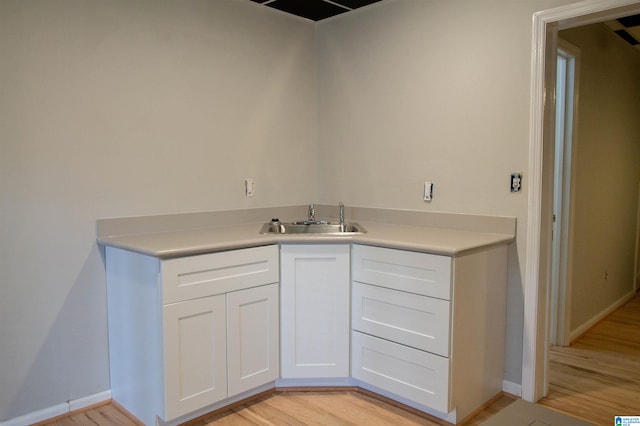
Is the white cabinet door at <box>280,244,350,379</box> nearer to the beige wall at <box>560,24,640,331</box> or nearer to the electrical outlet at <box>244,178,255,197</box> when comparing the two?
the electrical outlet at <box>244,178,255,197</box>

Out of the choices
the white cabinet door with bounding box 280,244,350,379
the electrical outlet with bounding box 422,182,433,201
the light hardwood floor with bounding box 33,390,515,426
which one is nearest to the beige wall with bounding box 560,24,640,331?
the electrical outlet with bounding box 422,182,433,201

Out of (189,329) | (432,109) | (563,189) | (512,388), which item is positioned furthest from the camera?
(563,189)

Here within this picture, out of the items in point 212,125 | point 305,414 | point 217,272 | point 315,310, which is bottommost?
point 305,414

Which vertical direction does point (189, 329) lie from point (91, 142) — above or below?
below

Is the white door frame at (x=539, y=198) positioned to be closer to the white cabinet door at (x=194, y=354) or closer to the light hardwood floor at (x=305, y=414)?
the light hardwood floor at (x=305, y=414)

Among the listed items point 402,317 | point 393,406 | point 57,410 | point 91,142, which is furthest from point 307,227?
point 57,410

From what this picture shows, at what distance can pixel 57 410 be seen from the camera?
2363mm

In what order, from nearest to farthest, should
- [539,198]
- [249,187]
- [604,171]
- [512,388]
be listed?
[539,198] → [512,388] → [249,187] → [604,171]

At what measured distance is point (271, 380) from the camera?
2.59 m

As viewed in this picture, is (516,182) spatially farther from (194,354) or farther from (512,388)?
(194,354)

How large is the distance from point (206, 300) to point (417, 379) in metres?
1.05

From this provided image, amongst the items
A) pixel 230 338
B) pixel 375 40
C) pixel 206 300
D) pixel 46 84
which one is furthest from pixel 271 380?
pixel 375 40

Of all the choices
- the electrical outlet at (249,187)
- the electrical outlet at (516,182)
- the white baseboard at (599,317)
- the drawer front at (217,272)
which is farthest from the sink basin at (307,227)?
the white baseboard at (599,317)

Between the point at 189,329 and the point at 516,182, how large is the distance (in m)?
1.74
